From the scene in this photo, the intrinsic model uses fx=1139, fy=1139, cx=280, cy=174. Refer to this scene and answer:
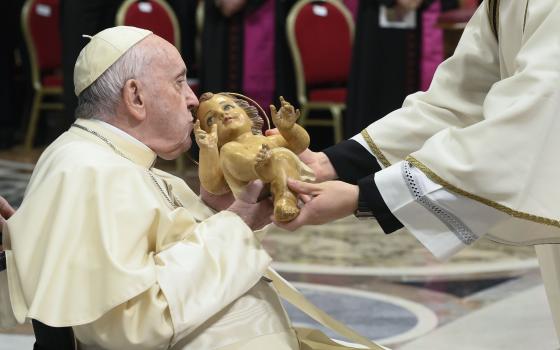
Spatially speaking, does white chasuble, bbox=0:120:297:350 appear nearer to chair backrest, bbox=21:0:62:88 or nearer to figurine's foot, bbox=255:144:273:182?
figurine's foot, bbox=255:144:273:182

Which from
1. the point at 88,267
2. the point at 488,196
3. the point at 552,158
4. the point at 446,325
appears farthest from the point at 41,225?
the point at 446,325

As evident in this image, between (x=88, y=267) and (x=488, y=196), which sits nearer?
(x=88, y=267)

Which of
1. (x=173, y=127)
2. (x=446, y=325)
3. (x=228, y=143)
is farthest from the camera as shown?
(x=446, y=325)

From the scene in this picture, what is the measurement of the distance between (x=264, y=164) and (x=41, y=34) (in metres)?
8.07

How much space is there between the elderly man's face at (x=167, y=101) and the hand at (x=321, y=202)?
410mm

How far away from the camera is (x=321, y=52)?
913 cm

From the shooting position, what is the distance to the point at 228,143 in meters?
2.91

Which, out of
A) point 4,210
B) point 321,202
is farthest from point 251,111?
point 4,210

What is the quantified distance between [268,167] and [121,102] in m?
0.45

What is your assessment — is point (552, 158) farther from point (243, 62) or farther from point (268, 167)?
point (243, 62)

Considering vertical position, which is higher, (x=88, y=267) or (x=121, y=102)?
(x=121, y=102)

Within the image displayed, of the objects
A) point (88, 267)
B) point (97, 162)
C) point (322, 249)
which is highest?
point (97, 162)

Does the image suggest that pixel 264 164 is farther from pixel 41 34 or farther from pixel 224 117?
pixel 41 34

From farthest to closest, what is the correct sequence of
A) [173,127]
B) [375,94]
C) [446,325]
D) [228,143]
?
1. [375,94]
2. [446,325]
3. [173,127]
4. [228,143]
